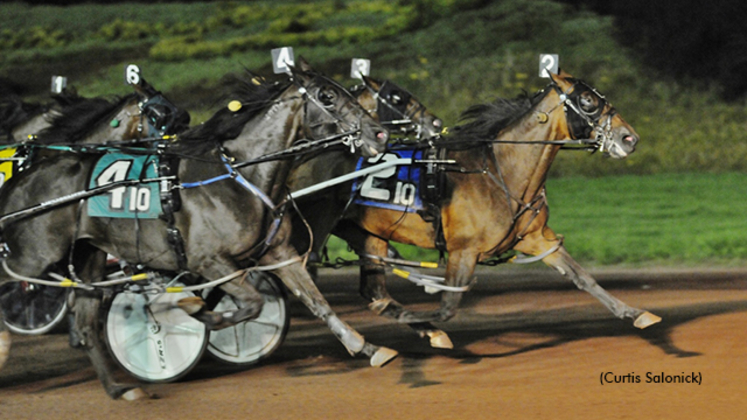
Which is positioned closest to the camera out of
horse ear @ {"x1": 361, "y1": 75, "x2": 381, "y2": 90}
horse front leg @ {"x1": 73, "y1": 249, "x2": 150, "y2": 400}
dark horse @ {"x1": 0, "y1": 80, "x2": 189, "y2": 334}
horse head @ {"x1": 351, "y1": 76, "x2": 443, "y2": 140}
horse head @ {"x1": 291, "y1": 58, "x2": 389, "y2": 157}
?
horse head @ {"x1": 291, "y1": 58, "x2": 389, "y2": 157}

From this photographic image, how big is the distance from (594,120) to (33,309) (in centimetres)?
441

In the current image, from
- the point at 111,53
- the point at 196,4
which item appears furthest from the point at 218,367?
the point at 196,4

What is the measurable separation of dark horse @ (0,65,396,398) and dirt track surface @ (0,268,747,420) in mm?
324

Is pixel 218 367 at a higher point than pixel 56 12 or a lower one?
lower

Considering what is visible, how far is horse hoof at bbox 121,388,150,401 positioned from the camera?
5.43m

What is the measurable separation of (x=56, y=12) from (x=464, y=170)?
18.3 metres

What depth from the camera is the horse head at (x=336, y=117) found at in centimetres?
528

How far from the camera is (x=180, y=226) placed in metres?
5.34

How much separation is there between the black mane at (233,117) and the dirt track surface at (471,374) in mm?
1425

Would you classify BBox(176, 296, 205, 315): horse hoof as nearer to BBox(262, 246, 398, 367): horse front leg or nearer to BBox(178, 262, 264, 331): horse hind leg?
BBox(178, 262, 264, 331): horse hind leg

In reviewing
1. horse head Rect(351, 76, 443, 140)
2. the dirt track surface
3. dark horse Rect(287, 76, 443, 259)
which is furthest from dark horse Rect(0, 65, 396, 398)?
horse head Rect(351, 76, 443, 140)

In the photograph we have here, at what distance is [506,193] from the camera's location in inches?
249

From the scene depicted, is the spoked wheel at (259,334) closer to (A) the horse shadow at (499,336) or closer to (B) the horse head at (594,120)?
(A) the horse shadow at (499,336)

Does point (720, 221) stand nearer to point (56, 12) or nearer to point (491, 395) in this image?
point (491, 395)
